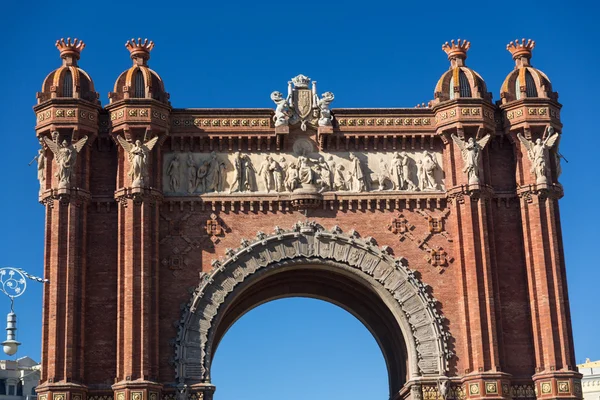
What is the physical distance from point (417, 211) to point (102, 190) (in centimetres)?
1030

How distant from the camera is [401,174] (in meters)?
39.1

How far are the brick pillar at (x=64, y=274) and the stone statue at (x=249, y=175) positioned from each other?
5.08 meters

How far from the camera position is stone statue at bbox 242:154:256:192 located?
38.7 metres

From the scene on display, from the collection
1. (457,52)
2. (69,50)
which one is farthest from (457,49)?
(69,50)

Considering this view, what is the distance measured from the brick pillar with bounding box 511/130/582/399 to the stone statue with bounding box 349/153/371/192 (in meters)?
5.04

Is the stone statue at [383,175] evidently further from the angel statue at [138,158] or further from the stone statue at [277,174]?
the angel statue at [138,158]

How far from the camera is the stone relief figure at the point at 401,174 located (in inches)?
1537

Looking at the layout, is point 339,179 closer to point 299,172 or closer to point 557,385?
point 299,172

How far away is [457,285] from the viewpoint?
125ft

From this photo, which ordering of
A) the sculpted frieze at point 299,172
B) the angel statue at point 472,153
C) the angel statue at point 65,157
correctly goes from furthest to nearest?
the sculpted frieze at point 299,172
the angel statue at point 472,153
the angel statue at point 65,157

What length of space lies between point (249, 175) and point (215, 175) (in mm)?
1115

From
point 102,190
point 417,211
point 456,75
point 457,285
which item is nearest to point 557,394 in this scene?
point 457,285

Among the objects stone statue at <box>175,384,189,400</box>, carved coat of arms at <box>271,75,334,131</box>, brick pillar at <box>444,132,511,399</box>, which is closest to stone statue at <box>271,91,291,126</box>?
carved coat of arms at <box>271,75,334,131</box>

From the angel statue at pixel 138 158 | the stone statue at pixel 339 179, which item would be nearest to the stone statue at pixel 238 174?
the angel statue at pixel 138 158
